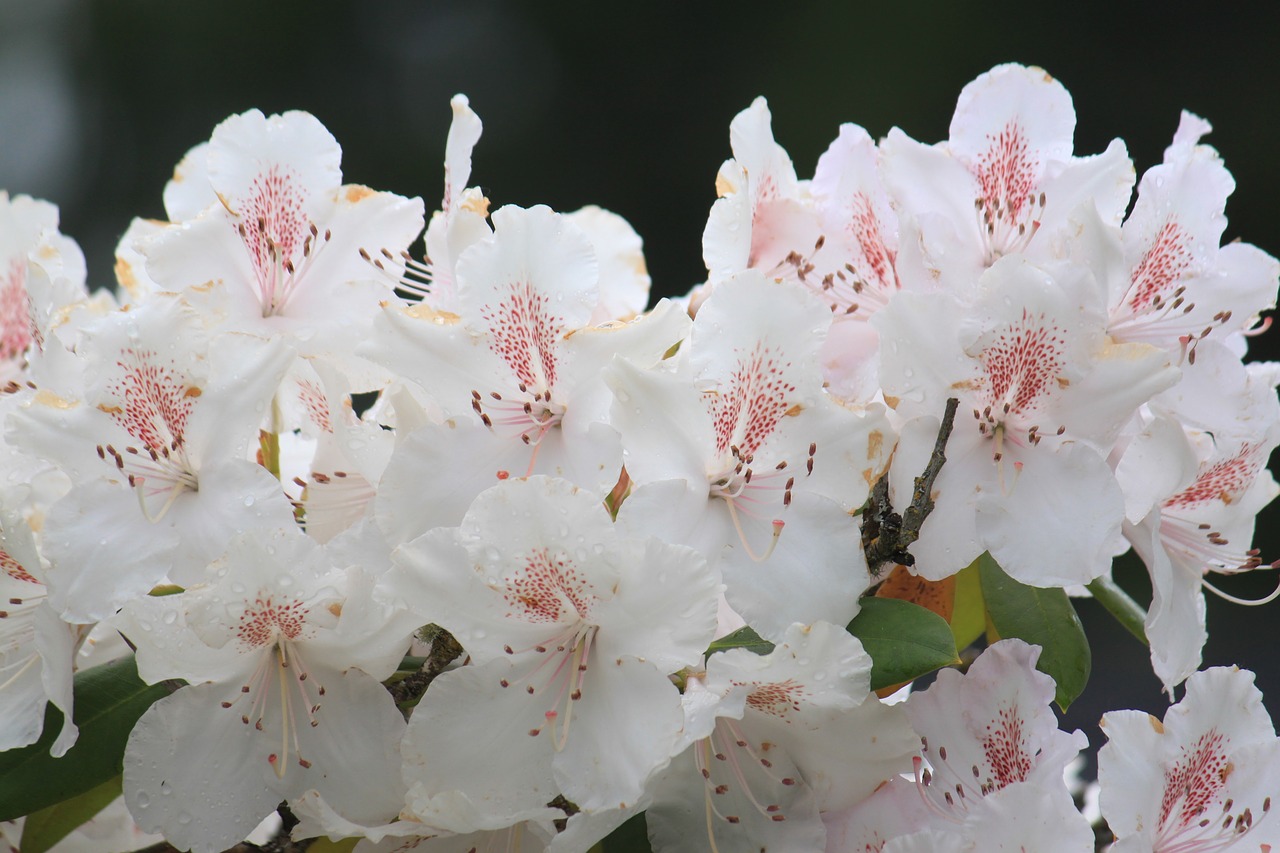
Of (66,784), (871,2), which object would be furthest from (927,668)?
(871,2)

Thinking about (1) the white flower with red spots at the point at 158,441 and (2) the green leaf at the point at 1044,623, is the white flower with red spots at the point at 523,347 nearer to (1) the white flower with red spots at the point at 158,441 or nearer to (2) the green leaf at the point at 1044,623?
(1) the white flower with red spots at the point at 158,441

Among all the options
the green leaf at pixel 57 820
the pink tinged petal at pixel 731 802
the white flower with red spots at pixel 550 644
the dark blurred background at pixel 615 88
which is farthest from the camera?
the dark blurred background at pixel 615 88

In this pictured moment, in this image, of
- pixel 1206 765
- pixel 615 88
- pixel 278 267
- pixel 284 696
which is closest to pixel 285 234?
pixel 278 267

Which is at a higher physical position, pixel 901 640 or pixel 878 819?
pixel 901 640

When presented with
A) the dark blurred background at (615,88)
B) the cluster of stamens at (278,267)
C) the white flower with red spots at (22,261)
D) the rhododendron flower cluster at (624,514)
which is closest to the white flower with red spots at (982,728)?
the rhododendron flower cluster at (624,514)

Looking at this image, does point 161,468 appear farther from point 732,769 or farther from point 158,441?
point 732,769

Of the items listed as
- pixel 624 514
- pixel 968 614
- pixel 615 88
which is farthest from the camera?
pixel 615 88
